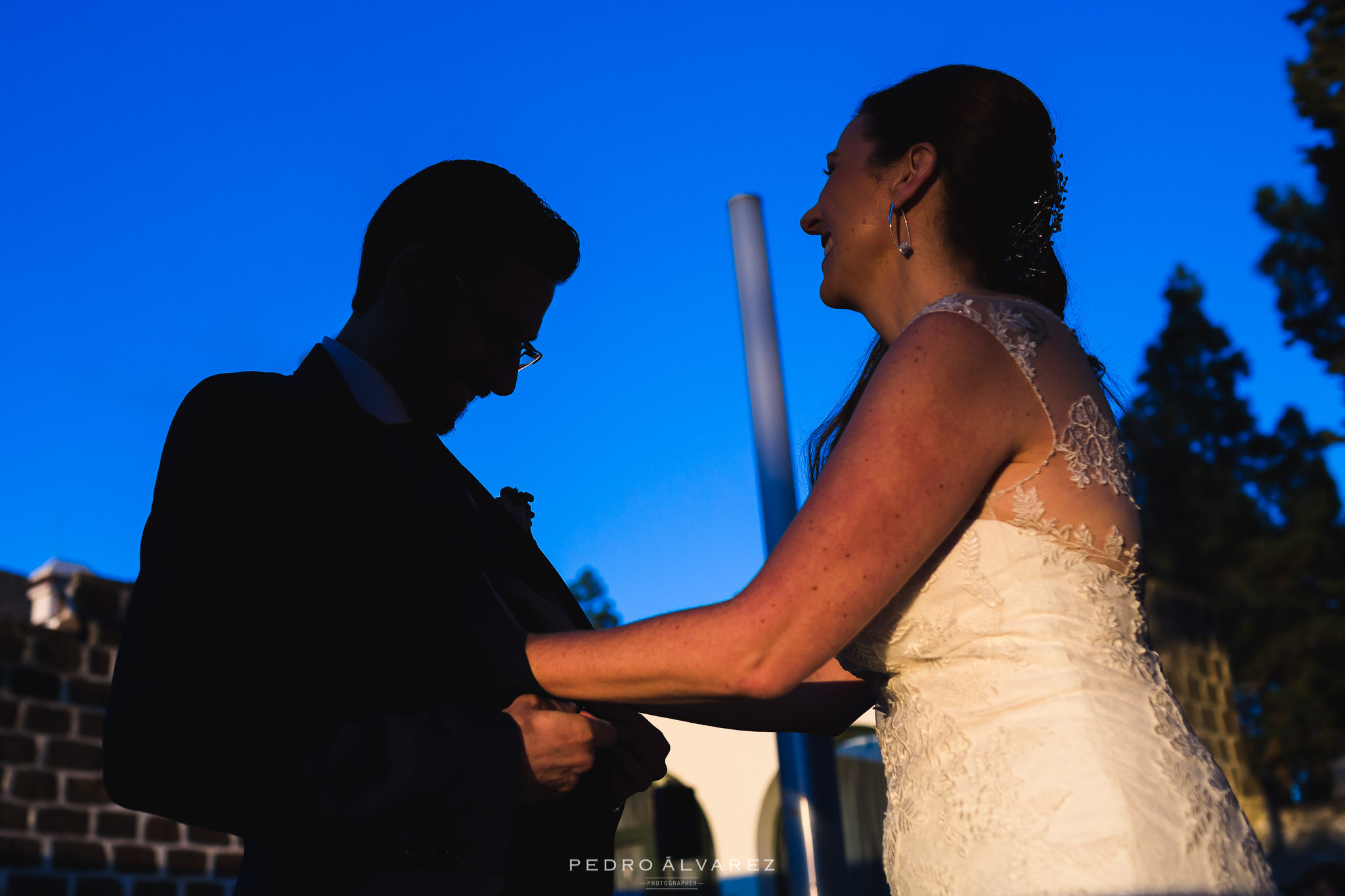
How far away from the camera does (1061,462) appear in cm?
198

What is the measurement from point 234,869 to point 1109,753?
8177 millimetres

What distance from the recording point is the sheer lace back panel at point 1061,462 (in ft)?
6.44

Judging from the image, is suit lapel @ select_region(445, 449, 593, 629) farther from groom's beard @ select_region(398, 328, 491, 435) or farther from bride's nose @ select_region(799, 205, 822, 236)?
bride's nose @ select_region(799, 205, 822, 236)

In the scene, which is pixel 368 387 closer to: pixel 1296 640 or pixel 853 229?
pixel 853 229

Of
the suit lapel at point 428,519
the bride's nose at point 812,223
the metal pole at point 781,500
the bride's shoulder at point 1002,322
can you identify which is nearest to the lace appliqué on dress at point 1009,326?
the bride's shoulder at point 1002,322

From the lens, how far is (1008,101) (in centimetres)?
241

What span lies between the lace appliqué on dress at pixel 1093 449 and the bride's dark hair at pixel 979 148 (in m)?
0.35

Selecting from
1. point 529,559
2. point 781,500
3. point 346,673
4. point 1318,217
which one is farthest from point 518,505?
point 1318,217

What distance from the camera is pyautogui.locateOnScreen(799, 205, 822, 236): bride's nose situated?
255 centimetres

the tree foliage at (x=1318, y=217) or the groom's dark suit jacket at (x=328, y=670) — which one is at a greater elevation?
the tree foliage at (x=1318, y=217)

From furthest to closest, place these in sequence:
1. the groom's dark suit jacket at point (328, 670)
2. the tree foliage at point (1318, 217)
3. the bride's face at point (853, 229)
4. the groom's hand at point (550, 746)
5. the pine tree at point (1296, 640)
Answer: the pine tree at point (1296, 640) < the tree foliage at point (1318, 217) < the bride's face at point (853, 229) < the groom's hand at point (550, 746) < the groom's dark suit jacket at point (328, 670)

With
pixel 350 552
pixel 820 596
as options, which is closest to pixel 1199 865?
pixel 820 596

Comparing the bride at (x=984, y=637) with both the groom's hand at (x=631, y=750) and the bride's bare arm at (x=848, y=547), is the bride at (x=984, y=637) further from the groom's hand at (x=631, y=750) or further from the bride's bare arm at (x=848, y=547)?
the groom's hand at (x=631, y=750)

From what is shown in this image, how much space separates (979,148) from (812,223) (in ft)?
1.35
